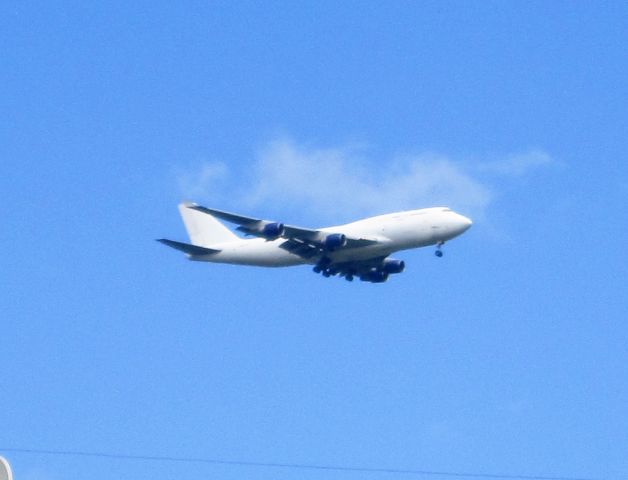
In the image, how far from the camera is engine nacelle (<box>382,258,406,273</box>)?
87750 millimetres

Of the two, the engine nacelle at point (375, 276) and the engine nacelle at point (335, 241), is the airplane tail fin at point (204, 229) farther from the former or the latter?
the engine nacelle at point (335, 241)

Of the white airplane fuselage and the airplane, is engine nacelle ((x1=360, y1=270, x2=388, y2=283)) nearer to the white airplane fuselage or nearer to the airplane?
the airplane

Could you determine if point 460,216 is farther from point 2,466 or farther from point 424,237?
point 2,466

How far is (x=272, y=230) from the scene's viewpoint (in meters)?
81.0

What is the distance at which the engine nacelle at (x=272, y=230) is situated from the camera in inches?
3191

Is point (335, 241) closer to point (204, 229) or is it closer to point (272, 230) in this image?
point (272, 230)

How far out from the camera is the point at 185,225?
98688 millimetres

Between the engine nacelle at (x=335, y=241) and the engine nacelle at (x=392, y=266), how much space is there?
6.71 meters

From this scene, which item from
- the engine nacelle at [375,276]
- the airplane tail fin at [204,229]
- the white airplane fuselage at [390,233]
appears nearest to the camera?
the white airplane fuselage at [390,233]

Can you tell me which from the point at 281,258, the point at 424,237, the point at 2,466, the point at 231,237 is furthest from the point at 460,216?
the point at 2,466

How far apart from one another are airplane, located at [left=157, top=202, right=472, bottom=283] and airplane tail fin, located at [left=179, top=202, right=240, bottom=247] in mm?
7706

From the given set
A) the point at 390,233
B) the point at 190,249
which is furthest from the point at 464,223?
the point at 190,249

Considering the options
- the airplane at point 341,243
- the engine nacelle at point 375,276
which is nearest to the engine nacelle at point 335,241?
the airplane at point 341,243

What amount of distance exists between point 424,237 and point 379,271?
770cm
